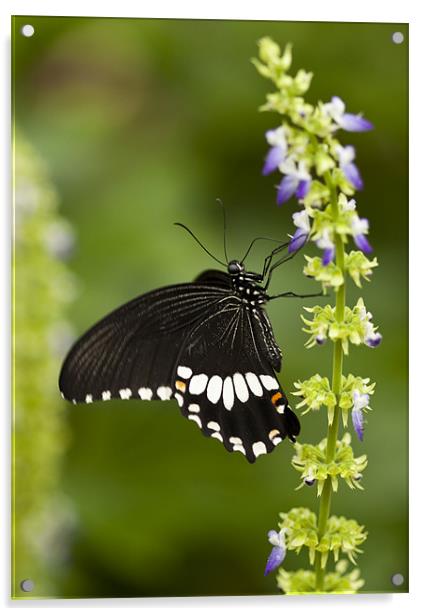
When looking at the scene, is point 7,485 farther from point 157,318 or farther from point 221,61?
point 221,61

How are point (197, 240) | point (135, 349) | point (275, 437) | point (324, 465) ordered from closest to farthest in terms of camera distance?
point (324, 465) → point (135, 349) → point (275, 437) → point (197, 240)

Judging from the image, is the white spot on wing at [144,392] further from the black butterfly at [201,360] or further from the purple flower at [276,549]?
the purple flower at [276,549]

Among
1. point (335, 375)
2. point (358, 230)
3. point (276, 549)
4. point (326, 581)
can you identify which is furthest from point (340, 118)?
point (326, 581)

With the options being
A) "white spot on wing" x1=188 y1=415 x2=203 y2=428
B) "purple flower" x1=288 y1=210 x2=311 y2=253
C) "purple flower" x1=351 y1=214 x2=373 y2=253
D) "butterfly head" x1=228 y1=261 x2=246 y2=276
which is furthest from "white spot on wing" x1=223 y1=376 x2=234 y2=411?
"purple flower" x1=351 y1=214 x2=373 y2=253

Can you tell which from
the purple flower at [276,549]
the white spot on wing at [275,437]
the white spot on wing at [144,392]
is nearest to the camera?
the purple flower at [276,549]

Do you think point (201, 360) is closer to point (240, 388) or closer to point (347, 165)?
point (240, 388)

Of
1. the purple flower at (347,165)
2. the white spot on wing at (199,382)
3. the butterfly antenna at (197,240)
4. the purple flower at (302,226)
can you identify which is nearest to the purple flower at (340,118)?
the purple flower at (347,165)
